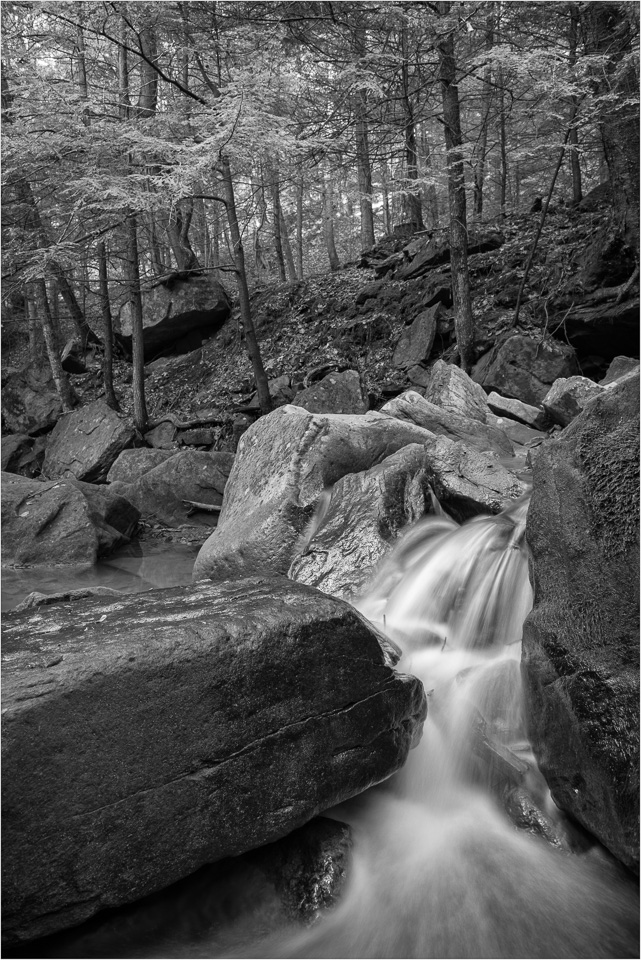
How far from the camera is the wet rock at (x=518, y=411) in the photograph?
31.1ft

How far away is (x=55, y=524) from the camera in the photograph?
8.61 meters

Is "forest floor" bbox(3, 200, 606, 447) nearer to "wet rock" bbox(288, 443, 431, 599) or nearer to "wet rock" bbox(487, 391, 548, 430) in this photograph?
"wet rock" bbox(487, 391, 548, 430)

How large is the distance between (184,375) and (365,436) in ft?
32.6

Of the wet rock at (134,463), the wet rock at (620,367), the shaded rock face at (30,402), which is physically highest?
the shaded rock face at (30,402)

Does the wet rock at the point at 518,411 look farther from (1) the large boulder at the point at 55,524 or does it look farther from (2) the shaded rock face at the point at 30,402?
(2) the shaded rock face at the point at 30,402

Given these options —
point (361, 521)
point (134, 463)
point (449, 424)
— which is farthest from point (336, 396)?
point (361, 521)

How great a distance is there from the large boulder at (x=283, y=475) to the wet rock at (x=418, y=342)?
531 centimetres

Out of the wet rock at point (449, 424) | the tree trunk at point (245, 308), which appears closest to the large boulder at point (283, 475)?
the wet rock at point (449, 424)

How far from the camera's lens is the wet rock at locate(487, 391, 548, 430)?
948cm

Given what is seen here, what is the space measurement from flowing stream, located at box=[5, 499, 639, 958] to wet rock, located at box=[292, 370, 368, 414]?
7750 millimetres

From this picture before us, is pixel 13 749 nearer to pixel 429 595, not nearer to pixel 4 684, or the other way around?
pixel 4 684

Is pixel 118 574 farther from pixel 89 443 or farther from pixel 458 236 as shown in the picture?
pixel 458 236

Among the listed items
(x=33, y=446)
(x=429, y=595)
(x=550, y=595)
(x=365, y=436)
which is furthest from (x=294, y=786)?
(x=33, y=446)

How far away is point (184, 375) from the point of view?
1577 centimetres
